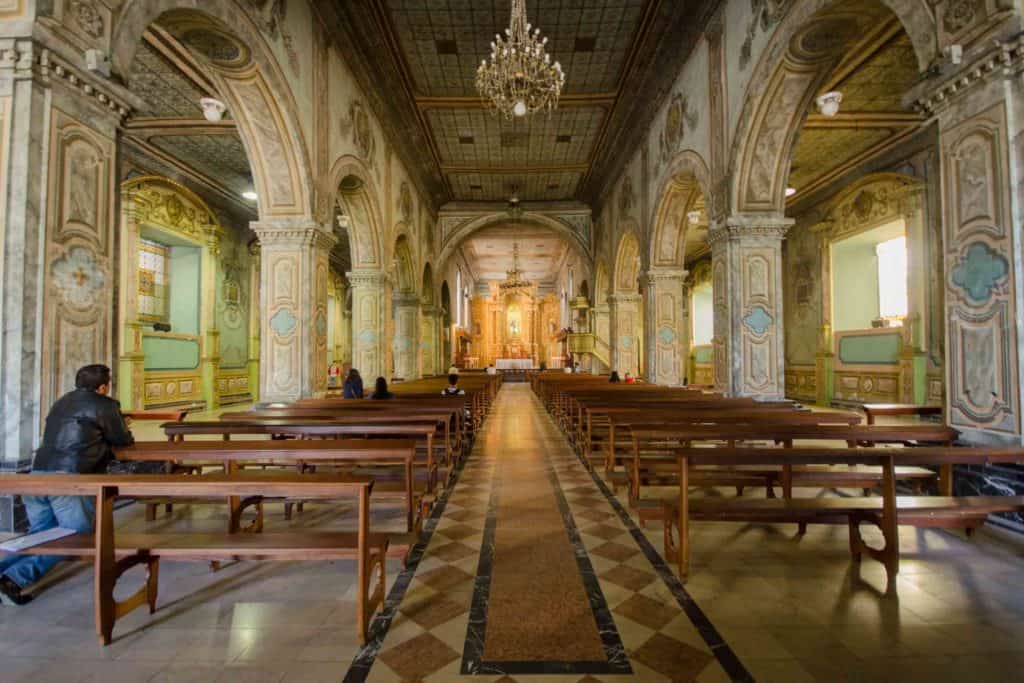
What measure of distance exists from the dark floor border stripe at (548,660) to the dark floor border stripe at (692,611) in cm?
38

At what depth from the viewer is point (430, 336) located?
712 inches

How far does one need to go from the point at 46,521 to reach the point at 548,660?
290cm

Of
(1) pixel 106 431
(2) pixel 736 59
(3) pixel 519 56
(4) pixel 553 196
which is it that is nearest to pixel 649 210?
(2) pixel 736 59

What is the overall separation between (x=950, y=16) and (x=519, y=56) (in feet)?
13.9

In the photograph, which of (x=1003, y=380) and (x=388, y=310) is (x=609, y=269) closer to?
(x=388, y=310)

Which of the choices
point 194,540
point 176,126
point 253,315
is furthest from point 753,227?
point 253,315

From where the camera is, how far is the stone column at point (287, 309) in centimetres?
737

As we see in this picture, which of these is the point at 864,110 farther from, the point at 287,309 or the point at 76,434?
the point at 76,434

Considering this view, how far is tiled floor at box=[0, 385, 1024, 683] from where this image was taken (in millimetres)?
2049

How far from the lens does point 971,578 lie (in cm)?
284

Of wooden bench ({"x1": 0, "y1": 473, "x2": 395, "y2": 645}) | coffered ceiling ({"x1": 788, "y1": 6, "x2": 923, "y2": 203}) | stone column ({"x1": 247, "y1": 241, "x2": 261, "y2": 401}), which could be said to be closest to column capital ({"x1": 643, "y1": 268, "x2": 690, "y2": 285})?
coffered ceiling ({"x1": 788, "y1": 6, "x2": 923, "y2": 203})

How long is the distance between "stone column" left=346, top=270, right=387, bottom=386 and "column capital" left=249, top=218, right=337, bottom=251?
333 cm

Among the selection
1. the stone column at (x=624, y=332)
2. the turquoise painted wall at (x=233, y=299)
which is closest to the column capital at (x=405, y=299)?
the turquoise painted wall at (x=233, y=299)

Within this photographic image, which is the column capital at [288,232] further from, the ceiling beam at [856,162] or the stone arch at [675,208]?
the ceiling beam at [856,162]
